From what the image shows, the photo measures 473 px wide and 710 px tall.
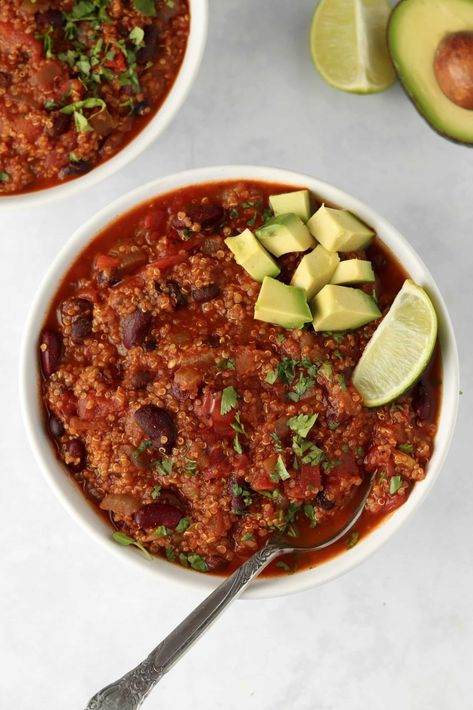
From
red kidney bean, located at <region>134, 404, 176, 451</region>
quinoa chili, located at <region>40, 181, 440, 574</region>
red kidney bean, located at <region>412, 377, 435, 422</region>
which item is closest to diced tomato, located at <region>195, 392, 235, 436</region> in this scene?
quinoa chili, located at <region>40, 181, 440, 574</region>

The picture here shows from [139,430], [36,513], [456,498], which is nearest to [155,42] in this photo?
[139,430]

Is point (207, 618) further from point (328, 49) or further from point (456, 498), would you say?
point (328, 49)

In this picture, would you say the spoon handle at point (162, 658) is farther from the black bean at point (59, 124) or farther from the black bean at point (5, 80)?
the black bean at point (5, 80)

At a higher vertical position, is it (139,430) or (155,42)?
(155,42)

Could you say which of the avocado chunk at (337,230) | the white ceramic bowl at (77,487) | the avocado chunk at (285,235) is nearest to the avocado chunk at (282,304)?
the avocado chunk at (285,235)

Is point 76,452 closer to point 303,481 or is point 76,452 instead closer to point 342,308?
point 303,481

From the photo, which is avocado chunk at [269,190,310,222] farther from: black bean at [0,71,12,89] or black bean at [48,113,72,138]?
black bean at [0,71,12,89]
